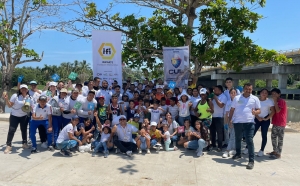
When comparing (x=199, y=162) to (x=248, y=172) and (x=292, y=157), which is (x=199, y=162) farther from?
(x=292, y=157)

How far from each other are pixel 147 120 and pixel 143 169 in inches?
67.8

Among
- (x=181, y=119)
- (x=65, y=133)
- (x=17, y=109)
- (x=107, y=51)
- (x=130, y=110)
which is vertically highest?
(x=107, y=51)

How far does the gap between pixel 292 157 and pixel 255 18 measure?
427cm

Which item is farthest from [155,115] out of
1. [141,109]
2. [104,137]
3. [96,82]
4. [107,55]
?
[107,55]

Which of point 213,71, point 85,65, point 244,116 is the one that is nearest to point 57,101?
point 244,116

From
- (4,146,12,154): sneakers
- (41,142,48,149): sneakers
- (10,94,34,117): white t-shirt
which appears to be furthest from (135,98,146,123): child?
(4,146,12,154): sneakers

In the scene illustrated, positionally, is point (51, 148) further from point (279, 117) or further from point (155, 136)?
point (279, 117)

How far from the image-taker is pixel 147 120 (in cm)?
677

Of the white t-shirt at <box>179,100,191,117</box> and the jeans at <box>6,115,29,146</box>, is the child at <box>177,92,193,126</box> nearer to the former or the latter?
the white t-shirt at <box>179,100,191,117</box>

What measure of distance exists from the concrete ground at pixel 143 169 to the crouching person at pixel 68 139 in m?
0.20

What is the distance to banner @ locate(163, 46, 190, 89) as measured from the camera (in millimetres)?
8289

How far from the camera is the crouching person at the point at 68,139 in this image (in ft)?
20.0

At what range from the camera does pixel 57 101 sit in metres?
6.66

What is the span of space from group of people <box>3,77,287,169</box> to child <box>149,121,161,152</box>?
0.02 m
